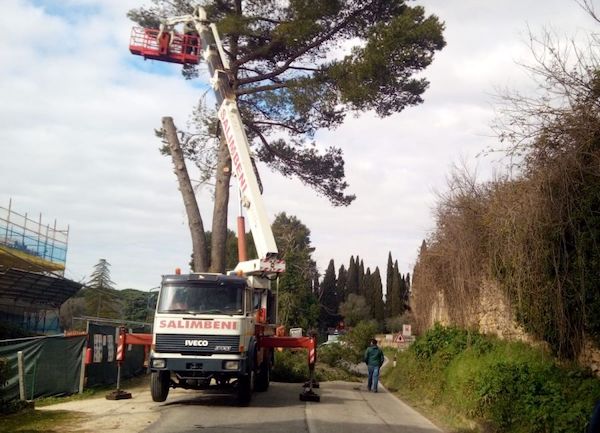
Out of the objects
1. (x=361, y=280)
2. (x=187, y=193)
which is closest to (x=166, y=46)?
(x=187, y=193)

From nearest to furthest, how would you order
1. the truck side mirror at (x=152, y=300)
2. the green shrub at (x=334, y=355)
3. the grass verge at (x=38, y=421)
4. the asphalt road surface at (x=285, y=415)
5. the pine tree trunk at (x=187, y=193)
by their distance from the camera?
the grass verge at (x=38, y=421)
the asphalt road surface at (x=285, y=415)
the truck side mirror at (x=152, y=300)
the pine tree trunk at (x=187, y=193)
the green shrub at (x=334, y=355)

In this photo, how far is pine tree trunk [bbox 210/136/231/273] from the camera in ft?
74.5

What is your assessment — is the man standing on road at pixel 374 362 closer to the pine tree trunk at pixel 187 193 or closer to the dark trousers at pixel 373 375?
the dark trousers at pixel 373 375

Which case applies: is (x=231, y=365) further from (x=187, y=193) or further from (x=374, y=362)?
(x=187, y=193)

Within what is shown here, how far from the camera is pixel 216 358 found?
13906mm

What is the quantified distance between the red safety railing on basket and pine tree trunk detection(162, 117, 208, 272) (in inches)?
88.8

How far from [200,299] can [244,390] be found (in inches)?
89.8

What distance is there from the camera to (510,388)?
11.3 meters

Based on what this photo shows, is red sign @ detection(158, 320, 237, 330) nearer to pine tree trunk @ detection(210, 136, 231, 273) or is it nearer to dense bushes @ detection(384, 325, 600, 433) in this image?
dense bushes @ detection(384, 325, 600, 433)

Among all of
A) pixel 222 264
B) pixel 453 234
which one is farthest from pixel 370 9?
pixel 222 264

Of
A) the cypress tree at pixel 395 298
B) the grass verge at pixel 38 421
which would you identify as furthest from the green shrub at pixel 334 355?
the cypress tree at pixel 395 298

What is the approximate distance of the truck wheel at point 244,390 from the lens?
1441 cm

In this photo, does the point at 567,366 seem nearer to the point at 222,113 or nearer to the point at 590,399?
the point at 590,399

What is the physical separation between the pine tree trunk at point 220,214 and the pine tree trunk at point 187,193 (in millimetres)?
464
